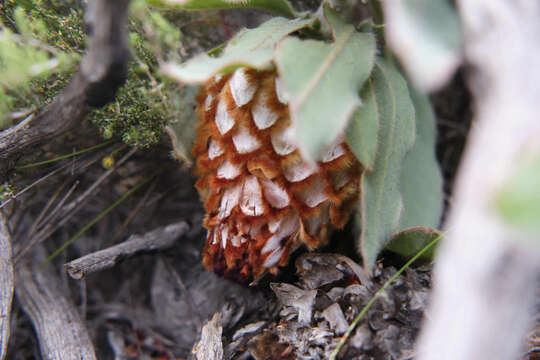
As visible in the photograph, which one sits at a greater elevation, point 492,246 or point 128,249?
point 492,246

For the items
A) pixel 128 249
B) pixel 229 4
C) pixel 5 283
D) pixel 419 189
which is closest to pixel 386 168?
pixel 419 189

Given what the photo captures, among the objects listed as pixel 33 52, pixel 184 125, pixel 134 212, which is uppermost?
pixel 33 52

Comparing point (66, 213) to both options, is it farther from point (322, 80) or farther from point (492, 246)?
point (492, 246)

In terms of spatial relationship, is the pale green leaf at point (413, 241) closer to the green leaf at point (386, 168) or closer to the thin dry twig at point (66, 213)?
the green leaf at point (386, 168)

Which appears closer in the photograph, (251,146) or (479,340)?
(479,340)

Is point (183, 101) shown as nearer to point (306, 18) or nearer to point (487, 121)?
point (306, 18)

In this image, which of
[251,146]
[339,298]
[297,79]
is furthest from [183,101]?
[339,298]
